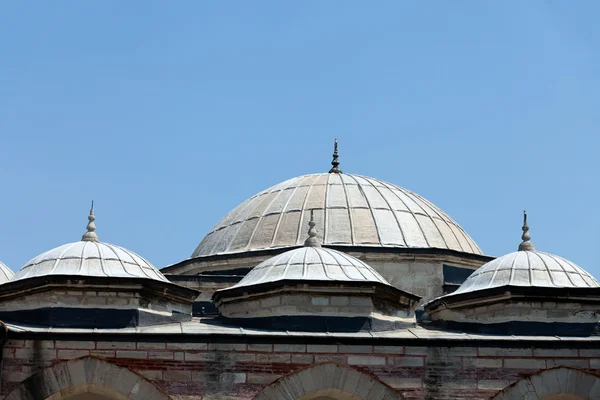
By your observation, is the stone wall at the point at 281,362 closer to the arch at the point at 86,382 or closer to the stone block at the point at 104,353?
the stone block at the point at 104,353

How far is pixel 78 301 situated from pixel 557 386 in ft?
31.1

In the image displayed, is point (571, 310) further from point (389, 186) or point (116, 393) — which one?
point (389, 186)

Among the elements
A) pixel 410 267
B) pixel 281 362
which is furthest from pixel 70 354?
pixel 410 267

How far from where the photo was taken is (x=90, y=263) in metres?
24.8

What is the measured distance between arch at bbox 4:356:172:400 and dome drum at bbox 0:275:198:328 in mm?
1155

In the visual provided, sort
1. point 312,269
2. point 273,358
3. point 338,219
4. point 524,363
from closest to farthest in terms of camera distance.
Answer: point 273,358, point 524,363, point 312,269, point 338,219

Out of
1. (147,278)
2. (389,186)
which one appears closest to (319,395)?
(147,278)

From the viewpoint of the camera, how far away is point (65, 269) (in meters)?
24.7

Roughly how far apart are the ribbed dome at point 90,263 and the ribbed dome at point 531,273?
6833 millimetres

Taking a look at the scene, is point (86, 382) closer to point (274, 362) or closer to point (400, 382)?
point (274, 362)

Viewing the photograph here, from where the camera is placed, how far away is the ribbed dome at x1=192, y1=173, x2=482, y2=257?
108 ft

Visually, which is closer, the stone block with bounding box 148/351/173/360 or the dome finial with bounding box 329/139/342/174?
the stone block with bounding box 148/351/173/360

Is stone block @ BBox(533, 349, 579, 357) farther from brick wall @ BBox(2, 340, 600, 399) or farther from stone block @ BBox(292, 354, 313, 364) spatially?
stone block @ BBox(292, 354, 313, 364)

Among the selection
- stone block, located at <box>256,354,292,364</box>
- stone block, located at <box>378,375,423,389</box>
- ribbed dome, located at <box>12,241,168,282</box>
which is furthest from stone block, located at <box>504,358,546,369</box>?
ribbed dome, located at <box>12,241,168,282</box>
